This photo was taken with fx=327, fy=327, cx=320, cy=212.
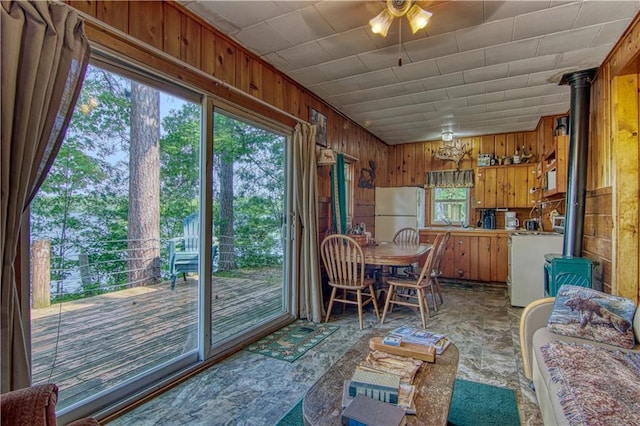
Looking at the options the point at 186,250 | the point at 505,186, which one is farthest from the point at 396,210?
the point at 186,250

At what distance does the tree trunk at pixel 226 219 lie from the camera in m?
2.63

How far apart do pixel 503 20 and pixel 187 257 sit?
2.78 meters

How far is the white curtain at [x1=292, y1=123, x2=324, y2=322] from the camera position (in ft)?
10.9

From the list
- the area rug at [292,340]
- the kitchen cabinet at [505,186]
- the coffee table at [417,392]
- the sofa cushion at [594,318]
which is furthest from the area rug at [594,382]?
the kitchen cabinet at [505,186]

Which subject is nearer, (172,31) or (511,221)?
(172,31)

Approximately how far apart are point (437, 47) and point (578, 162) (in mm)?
1729

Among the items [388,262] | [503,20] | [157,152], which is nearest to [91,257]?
[157,152]

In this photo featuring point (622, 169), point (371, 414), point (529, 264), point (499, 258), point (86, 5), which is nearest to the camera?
point (371, 414)

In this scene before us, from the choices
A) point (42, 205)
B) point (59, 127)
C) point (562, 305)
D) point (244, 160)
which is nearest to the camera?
point (59, 127)

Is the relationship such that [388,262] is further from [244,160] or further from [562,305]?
[244,160]

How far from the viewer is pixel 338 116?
4.40 meters

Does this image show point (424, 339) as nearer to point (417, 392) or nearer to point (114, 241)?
point (417, 392)

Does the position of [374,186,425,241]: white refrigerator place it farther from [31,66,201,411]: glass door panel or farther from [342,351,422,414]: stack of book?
[342,351,422,414]: stack of book

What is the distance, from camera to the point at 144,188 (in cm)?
211
